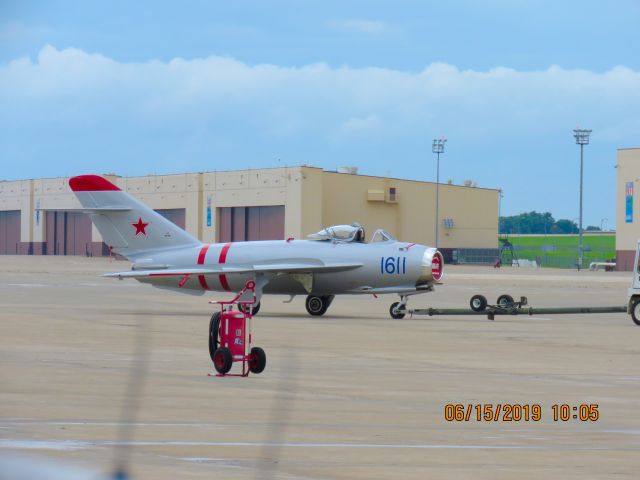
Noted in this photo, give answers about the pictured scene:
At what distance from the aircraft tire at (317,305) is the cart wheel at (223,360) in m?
16.0

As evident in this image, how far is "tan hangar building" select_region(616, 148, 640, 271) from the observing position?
93.9 m

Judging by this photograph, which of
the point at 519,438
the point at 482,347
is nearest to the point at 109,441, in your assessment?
the point at 519,438

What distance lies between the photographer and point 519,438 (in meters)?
10.1

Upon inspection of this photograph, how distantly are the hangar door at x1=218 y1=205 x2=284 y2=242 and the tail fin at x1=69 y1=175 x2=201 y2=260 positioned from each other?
199 ft

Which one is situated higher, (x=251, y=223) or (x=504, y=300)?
(x=251, y=223)

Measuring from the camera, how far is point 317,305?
102 feet

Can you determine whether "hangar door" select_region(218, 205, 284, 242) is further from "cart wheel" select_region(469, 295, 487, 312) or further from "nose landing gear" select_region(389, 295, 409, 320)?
"cart wheel" select_region(469, 295, 487, 312)

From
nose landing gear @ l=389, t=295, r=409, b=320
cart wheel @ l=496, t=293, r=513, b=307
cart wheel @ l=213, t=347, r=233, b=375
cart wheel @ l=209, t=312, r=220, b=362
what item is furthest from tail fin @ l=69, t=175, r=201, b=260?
cart wheel @ l=213, t=347, r=233, b=375

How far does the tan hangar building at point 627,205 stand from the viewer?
9388cm

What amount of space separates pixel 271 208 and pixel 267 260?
6468cm

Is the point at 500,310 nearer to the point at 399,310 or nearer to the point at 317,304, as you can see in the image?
the point at 399,310

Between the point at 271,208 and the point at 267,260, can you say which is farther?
the point at 271,208

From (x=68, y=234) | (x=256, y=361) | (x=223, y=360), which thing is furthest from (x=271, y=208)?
(x=223, y=360)

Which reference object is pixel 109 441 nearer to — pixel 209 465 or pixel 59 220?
pixel 209 465
